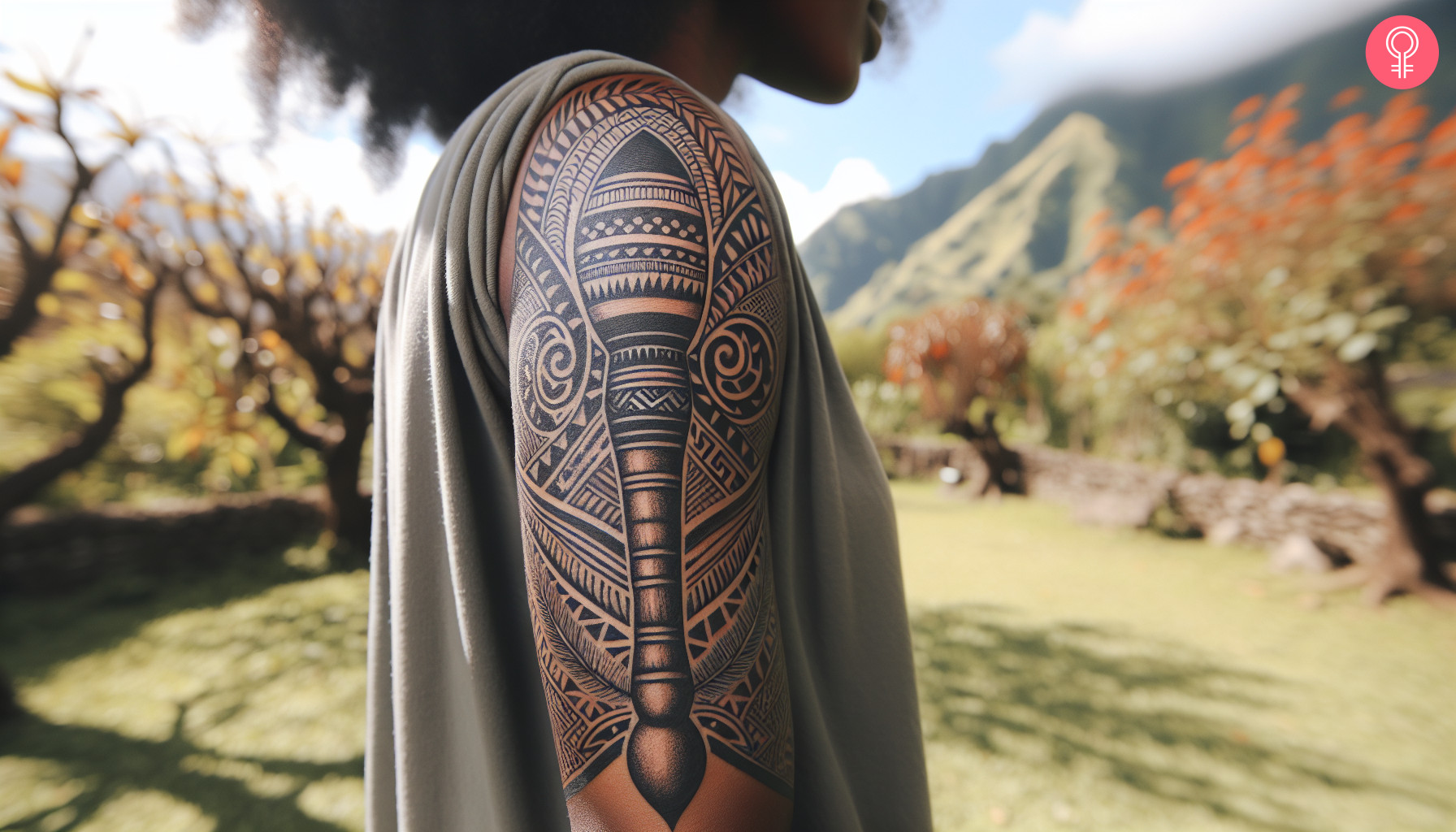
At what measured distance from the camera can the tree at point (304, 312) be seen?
3.70 m

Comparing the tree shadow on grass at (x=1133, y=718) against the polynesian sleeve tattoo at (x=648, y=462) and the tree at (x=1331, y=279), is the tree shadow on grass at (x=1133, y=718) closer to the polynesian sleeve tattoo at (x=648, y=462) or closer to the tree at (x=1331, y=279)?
the tree at (x=1331, y=279)

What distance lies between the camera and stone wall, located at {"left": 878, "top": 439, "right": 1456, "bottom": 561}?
12.9ft

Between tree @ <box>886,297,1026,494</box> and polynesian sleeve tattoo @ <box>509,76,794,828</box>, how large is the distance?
7.57 m

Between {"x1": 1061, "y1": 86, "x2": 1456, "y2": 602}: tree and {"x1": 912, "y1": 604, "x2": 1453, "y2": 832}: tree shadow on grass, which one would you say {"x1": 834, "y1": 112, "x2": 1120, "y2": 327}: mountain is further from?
{"x1": 912, "y1": 604, "x2": 1453, "y2": 832}: tree shadow on grass

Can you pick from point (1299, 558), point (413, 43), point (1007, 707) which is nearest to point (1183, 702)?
point (1007, 707)

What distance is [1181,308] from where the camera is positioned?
12.6 ft

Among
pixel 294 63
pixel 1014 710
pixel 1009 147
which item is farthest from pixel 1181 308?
pixel 1009 147

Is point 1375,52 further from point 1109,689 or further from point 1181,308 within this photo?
point 1109,689

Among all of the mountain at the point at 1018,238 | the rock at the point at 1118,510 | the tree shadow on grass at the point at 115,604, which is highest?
the mountain at the point at 1018,238

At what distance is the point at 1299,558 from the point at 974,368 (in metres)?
3.86

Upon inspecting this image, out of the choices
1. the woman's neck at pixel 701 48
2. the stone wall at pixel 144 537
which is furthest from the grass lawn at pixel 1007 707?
the woman's neck at pixel 701 48

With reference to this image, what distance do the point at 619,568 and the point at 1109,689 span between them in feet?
12.0

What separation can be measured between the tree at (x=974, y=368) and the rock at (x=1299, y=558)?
3.19 metres

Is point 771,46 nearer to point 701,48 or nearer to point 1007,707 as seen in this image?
point 701,48
